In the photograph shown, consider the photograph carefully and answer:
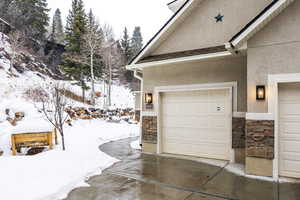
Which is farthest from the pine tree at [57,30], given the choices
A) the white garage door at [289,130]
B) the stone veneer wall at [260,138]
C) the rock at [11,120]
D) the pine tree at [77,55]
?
the white garage door at [289,130]

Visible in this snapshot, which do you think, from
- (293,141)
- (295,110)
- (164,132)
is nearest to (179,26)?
(164,132)

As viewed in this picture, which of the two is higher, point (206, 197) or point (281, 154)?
point (281, 154)

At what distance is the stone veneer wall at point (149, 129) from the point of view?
705 cm

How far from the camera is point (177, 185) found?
166 inches

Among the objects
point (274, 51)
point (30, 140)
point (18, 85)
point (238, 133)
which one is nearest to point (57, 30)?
point (18, 85)

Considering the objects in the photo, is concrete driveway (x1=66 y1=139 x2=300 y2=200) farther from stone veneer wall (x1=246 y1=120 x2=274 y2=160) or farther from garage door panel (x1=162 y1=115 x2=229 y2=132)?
garage door panel (x1=162 y1=115 x2=229 y2=132)

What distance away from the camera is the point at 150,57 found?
7.25 m

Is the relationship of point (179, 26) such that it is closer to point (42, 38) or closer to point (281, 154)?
point (281, 154)

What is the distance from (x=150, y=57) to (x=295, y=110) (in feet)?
15.4

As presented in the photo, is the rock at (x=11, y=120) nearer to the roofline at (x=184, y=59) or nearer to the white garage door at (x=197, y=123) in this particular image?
the roofline at (x=184, y=59)

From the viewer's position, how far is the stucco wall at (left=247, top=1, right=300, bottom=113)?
430 centimetres

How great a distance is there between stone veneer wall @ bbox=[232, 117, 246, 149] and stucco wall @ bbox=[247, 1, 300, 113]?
105cm

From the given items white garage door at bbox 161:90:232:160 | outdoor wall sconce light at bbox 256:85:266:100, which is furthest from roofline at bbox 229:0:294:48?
Result: white garage door at bbox 161:90:232:160

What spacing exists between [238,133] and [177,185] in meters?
2.65
